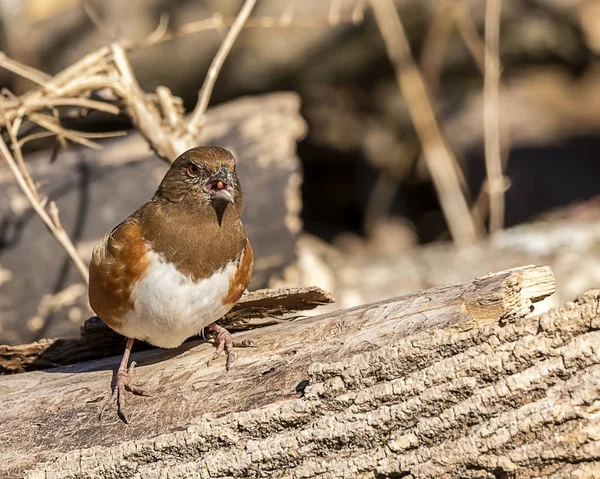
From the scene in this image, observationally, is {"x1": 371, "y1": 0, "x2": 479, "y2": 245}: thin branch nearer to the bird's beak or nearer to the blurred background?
the blurred background

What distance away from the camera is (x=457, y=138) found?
25.8ft

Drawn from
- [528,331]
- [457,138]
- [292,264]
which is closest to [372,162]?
[457,138]

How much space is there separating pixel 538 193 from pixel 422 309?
501 cm

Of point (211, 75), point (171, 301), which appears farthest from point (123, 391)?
point (211, 75)

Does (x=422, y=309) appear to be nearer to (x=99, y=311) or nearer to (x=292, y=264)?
(x=99, y=311)

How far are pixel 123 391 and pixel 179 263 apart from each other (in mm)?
504

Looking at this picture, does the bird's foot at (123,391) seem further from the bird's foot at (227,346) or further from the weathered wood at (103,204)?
the weathered wood at (103,204)

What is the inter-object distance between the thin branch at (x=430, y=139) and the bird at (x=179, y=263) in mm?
3492

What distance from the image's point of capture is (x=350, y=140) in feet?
26.6

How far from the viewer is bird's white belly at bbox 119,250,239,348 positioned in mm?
3320

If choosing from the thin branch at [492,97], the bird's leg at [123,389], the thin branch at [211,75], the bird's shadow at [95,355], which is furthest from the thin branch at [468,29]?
the bird's leg at [123,389]

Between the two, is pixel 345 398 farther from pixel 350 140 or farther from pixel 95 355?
pixel 350 140

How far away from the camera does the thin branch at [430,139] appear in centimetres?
669

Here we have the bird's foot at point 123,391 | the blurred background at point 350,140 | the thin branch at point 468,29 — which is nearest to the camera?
the bird's foot at point 123,391
